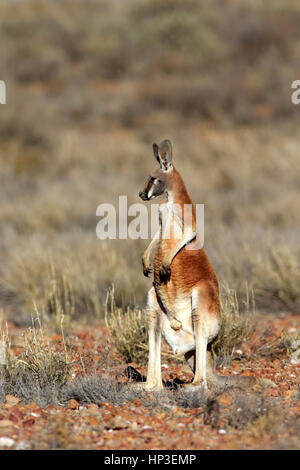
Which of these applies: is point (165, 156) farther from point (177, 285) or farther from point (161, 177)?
point (177, 285)

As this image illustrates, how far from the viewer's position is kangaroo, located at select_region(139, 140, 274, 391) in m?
3.89

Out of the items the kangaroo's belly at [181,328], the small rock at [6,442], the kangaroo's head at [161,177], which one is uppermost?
the kangaroo's head at [161,177]

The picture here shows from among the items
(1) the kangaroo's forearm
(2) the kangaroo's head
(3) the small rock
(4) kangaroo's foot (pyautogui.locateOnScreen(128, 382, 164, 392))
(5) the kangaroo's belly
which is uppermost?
(2) the kangaroo's head

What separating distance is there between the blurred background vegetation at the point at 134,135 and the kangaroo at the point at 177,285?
74.7 inches

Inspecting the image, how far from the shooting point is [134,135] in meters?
19.4

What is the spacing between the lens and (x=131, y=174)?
15508mm

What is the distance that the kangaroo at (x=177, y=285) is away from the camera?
3891 mm

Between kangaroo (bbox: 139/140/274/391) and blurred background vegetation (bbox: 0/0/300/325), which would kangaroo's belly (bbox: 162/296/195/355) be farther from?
blurred background vegetation (bbox: 0/0/300/325)

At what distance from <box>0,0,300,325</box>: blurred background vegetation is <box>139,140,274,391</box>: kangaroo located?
1896mm
